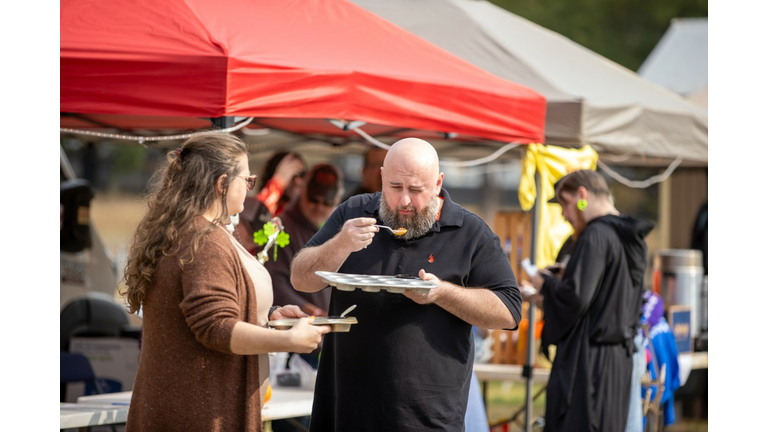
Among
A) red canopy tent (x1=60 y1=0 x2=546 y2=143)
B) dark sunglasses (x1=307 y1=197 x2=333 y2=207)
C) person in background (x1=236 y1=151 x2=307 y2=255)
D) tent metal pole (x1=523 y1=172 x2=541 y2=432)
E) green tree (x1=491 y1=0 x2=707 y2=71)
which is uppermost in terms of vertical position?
green tree (x1=491 y1=0 x2=707 y2=71)

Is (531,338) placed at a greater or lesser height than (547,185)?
lesser

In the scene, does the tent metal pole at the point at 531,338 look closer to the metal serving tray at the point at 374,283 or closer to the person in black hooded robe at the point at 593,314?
the person in black hooded robe at the point at 593,314

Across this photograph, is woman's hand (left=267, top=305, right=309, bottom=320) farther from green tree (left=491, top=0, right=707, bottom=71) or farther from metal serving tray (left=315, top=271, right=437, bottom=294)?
green tree (left=491, top=0, right=707, bottom=71)

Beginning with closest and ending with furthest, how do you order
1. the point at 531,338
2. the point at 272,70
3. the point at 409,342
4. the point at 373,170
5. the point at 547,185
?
1. the point at 409,342
2. the point at 272,70
3. the point at 531,338
4. the point at 547,185
5. the point at 373,170

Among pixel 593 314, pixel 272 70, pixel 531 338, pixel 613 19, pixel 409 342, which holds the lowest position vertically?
pixel 531 338

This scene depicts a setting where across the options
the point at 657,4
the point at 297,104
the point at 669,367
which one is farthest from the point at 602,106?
the point at 657,4

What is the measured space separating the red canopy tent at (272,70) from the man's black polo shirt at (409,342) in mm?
1365

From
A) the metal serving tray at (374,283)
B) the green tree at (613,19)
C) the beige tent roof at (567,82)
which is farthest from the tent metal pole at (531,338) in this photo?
the green tree at (613,19)

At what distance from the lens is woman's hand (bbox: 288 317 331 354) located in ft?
9.01

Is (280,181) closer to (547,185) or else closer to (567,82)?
(547,185)

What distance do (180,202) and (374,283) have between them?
66cm

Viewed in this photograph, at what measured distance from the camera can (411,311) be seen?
3.11 m

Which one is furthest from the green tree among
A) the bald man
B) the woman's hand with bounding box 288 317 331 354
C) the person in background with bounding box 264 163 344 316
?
the woman's hand with bounding box 288 317 331 354

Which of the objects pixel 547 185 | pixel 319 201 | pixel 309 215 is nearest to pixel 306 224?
pixel 309 215
